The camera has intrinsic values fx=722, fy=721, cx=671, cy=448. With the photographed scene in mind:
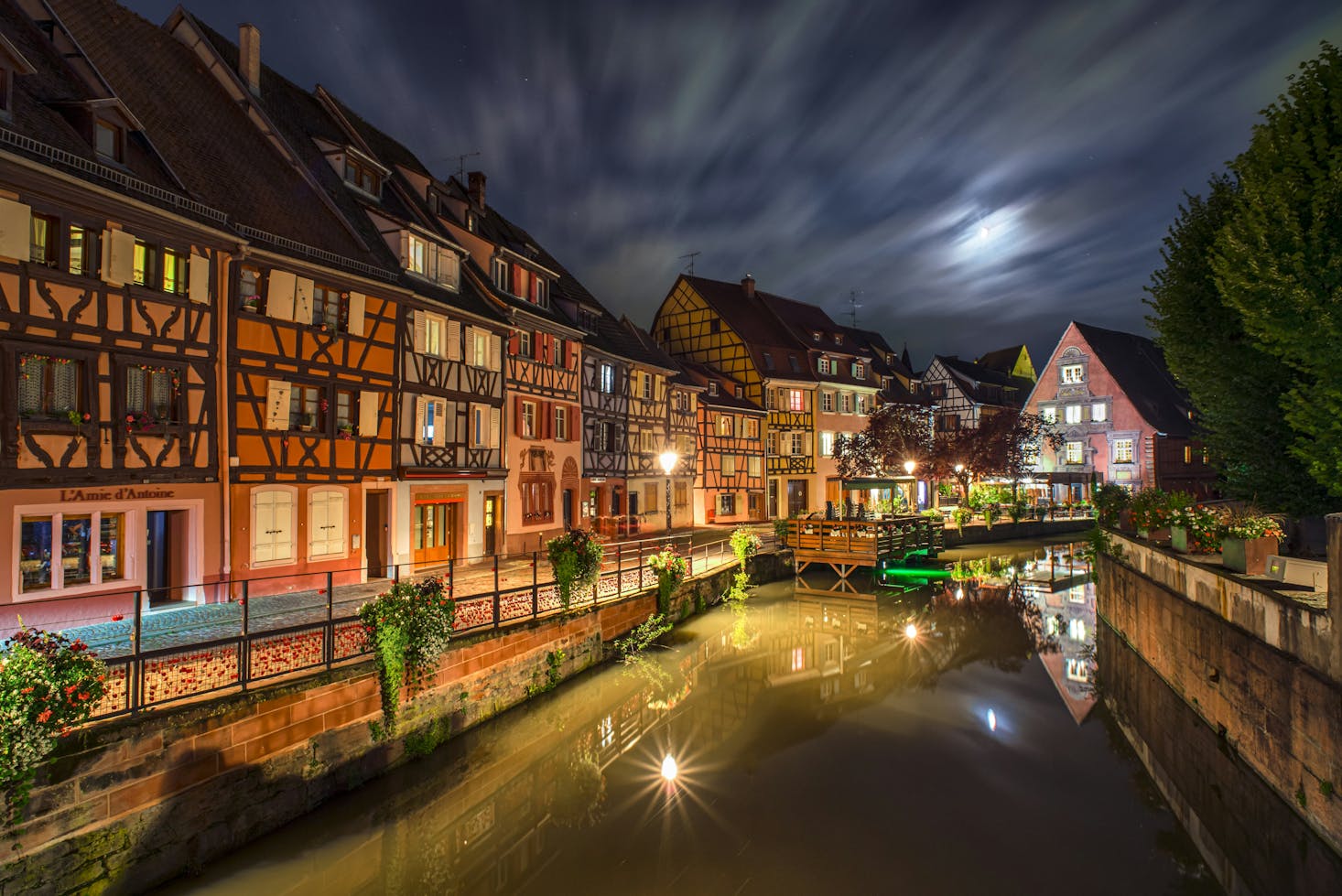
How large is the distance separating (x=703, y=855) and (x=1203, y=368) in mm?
16363

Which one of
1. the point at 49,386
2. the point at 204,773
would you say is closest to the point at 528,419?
the point at 49,386

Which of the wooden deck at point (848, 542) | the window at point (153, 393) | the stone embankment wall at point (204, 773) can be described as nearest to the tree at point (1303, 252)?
the stone embankment wall at point (204, 773)

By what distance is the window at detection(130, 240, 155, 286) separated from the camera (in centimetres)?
1355

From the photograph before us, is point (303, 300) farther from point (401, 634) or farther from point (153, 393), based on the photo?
point (401, 634)

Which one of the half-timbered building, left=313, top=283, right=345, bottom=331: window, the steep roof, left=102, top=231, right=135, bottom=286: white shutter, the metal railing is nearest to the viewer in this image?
the metal railing

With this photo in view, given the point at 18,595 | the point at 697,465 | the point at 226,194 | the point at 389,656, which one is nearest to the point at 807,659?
the point at 389,656

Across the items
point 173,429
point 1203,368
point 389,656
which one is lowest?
point 389,656

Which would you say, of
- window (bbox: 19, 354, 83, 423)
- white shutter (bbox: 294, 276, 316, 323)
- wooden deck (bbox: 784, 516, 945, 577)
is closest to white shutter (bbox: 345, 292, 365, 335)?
white shutter (bbox: 294, 276, 316, 323)

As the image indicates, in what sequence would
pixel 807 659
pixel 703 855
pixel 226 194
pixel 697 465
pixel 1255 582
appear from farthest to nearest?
pixel 697 465, pixel 807 659, pixel 226 194, pixel 1255 582, pixel 703 855

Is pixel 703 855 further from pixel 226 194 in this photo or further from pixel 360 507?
pixel 226 194

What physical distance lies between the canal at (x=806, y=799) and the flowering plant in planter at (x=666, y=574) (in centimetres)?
180

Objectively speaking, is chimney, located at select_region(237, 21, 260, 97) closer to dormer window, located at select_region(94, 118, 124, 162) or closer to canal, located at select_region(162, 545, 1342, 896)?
dormer window, located at select_region(94, 118, 124, 162)

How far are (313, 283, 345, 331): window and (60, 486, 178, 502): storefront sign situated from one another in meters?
5.12

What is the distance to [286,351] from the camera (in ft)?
53.8
